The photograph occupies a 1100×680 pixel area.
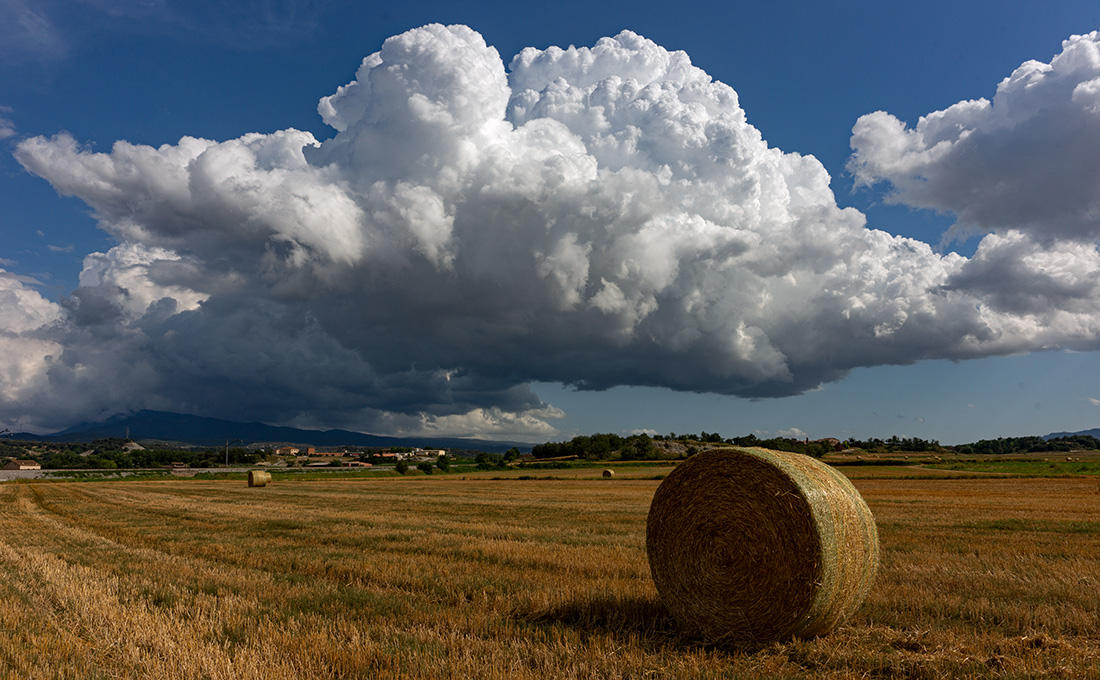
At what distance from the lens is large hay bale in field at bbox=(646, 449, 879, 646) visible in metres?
6.70

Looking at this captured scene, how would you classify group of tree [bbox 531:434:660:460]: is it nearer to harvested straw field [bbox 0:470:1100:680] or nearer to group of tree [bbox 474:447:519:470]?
group of tree [bbox 474:447:519:470]

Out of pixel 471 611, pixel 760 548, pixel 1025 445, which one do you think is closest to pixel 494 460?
pixel 471 611

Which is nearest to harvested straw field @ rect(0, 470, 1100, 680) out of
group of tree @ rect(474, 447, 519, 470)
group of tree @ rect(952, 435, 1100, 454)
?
group of tree @ rect(474, 447, 519, 470)

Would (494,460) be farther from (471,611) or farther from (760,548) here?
(760,548)

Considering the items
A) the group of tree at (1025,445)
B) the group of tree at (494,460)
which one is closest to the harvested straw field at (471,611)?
the group of tree at (494,460)

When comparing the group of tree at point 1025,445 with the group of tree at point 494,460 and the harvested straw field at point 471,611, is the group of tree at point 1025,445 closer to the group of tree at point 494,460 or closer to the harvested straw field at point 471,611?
the group of tree at point 494,460

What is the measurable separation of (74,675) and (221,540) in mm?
8725

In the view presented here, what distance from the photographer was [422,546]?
12.2 meters

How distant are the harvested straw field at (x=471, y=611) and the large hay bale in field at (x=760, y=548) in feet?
1.06

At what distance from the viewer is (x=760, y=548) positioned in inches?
279

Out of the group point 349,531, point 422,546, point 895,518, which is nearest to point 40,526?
point 349,531

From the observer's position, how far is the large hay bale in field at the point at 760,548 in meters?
6.70

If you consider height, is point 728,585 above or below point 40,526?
above

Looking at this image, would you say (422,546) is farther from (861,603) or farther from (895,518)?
(895,518)
